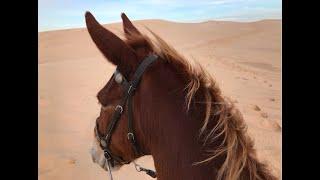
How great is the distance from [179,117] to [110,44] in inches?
21.2

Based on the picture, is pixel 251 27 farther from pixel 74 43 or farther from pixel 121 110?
pixel 121 110

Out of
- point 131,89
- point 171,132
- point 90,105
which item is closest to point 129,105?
point 131,89

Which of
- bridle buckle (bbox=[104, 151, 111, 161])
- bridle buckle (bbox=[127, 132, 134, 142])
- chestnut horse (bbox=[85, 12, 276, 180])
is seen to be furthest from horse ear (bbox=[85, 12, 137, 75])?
bridle buckle (bbox=[104, 151, 111, 161])

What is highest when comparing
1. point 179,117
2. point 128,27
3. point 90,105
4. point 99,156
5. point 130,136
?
point 128,27

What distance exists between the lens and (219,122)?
2256mm

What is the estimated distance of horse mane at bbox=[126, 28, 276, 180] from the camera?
86.0 inches

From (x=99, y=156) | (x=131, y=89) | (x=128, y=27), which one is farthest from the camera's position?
(x=99, y=156)

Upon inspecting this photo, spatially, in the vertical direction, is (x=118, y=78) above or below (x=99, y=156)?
above

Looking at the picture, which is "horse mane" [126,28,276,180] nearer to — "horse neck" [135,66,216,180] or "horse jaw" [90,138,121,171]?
"horse neck" [135,66,216,180]

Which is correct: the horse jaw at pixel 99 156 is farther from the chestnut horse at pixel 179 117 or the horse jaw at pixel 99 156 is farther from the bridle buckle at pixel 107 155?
the chestnut horse at pixel 179 117

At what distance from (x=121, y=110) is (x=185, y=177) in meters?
0.52

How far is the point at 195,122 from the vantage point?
2287 millimetres

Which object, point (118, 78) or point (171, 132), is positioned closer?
point (171, 132)

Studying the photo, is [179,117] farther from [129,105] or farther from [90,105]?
[90,105]
